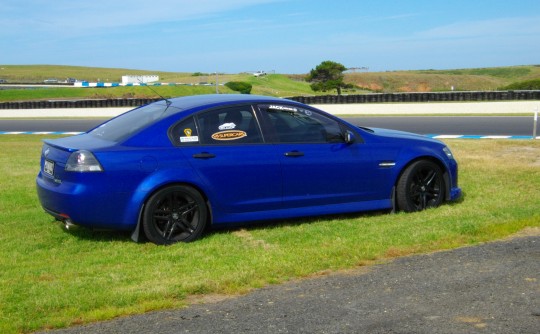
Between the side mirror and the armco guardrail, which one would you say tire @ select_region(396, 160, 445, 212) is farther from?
the armco guardrail

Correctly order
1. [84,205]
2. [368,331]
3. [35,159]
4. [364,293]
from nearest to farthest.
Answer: [368,331] → [364,293] → [84,205] → [35,159]

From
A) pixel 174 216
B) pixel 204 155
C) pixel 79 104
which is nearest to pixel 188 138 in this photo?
pixel 204 155

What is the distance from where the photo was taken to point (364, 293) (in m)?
5.16

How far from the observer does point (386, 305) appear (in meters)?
4.88

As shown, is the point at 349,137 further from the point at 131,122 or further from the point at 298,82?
the point at 298,82

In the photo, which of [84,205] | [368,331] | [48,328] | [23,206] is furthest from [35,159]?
[368,331]

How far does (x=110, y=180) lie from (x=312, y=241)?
2003 millimetres

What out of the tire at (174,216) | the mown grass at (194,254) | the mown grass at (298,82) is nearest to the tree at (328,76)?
the mown grass at (298,82)

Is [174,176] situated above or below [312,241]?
above

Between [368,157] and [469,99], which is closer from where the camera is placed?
[368,157]

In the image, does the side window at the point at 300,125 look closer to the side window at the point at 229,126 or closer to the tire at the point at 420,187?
the side window at the point at 229,126

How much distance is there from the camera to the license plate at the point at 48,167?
704 cm

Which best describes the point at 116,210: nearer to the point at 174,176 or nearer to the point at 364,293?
the point at 174,176

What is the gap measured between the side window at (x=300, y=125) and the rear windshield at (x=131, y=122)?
106 cm
